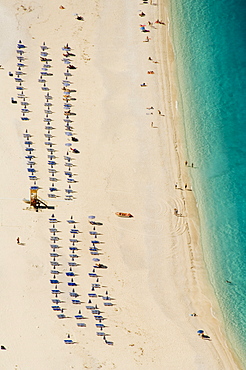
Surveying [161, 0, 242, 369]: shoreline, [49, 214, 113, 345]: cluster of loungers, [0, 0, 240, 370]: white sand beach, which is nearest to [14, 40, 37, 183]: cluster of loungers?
[0, 0, 240, 370]: white sand beach

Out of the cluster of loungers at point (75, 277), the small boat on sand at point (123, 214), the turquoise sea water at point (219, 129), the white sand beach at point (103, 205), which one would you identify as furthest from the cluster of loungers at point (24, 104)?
the turquoise sea water at point (219, 129)

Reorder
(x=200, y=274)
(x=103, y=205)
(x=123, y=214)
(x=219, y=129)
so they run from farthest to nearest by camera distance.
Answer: (x=219, y=129) → (x=103, y=205) → (x=123, y=214) → (x=200, y=274)

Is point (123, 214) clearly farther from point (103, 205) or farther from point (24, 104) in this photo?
point (24, 104)

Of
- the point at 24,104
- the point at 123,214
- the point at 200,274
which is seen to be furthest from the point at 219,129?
the point at 24,104

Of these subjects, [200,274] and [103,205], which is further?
[103,205]

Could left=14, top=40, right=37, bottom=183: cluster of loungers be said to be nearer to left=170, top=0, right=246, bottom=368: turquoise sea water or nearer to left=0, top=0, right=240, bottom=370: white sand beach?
left=0, top=0, right=240, bottom=370: white sand beach

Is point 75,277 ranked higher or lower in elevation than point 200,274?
lower

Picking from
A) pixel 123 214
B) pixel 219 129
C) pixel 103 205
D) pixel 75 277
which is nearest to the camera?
pixel 75 277
